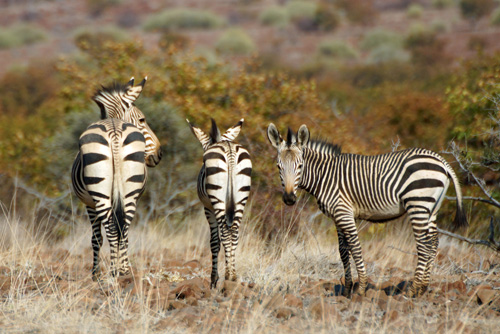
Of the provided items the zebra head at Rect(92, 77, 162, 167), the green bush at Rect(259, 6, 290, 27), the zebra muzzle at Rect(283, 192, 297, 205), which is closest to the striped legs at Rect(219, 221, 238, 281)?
the zebra muzzle at Rect(283, 192, 297, 205)

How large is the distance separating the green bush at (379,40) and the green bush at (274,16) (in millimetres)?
11187

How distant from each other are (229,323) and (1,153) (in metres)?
13.0

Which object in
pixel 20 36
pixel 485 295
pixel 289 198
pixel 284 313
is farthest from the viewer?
pixel 20 36

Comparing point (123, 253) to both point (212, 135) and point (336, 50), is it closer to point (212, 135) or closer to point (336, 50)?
point (212, 135)

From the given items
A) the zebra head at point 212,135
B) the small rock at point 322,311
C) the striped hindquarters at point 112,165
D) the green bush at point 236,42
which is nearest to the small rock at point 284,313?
the small rock at point 322,311

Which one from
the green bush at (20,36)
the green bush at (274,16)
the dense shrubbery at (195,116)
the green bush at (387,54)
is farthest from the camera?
the green bush at (274,16)

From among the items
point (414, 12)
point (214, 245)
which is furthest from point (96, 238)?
point (414, 12)

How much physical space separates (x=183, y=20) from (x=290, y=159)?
193ft

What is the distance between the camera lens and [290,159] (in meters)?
6.62

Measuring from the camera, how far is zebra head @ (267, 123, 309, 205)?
6492 mm

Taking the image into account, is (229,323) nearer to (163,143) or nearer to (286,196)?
(286,196)

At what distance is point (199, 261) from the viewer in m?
9.14

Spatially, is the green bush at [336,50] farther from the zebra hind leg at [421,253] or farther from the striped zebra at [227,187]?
the zebra hind leg at [421,253]

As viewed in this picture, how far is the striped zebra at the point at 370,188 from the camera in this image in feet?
21.1
